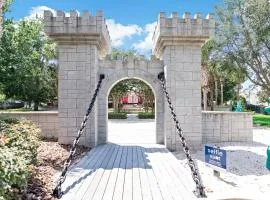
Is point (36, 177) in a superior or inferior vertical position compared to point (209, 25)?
inferior

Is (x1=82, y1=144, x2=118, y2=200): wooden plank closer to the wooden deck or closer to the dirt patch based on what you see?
the wooden deck

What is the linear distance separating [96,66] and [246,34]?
13.5 metres

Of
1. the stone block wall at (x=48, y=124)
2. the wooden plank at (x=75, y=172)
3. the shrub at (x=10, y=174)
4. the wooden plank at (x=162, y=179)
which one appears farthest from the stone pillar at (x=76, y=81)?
the shrub at (x=10, y=174)

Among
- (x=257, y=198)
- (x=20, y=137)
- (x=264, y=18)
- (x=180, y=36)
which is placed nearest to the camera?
(x=257, y=198)

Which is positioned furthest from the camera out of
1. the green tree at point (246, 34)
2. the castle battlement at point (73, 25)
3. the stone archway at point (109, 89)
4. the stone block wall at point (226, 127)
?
the green tree at point (246, 34)

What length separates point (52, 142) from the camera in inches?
476

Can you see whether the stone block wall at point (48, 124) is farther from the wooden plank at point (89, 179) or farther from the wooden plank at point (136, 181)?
the wooden plank at point (136, 181)

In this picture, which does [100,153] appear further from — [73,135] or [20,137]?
[20,137]

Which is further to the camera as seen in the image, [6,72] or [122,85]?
[122,85]

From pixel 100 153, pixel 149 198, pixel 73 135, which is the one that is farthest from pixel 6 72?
pixel 149 198

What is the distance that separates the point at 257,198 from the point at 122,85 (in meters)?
28.7

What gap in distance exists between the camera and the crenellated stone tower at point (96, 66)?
1155 centimetres

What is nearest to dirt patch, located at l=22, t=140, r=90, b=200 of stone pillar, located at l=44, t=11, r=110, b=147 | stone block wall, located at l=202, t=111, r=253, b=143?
stone pillar, located at l=44, t=11, r=110, b=147

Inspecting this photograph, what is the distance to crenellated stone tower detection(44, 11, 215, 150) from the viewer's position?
455 inches
